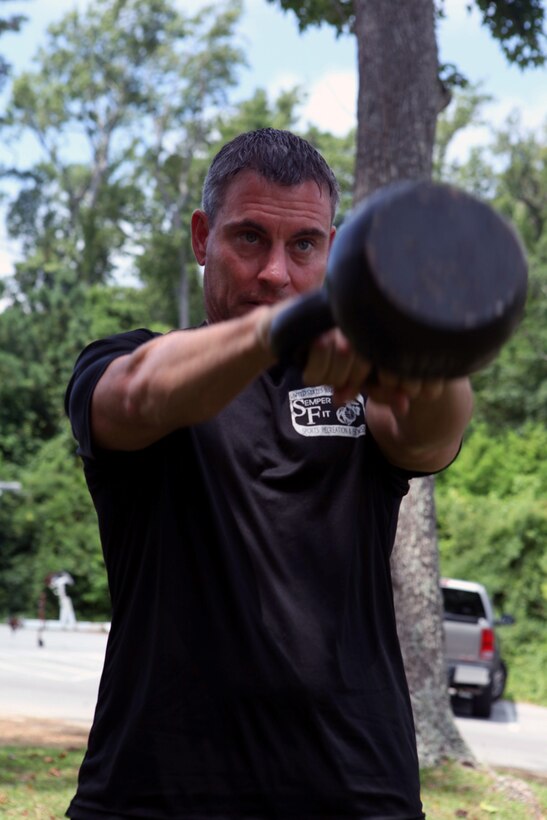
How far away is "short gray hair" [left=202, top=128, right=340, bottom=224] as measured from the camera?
2182 mm

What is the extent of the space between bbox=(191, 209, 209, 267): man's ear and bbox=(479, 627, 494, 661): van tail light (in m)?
12.5

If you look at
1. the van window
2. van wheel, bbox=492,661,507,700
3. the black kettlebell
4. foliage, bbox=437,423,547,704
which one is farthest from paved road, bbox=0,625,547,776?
the black kettlebell

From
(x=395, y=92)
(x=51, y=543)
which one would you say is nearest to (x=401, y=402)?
(x=395, y=92)

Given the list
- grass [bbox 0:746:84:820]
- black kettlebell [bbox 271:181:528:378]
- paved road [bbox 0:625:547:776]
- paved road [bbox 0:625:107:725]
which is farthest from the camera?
paved road [bbox 0:625:107:725]

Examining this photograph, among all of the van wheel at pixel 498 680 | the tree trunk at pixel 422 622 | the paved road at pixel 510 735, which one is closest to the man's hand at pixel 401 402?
the tree trunk at pixel 422 622

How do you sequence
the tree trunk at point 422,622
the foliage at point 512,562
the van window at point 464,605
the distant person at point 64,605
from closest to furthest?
the tree trunk at point 422,622
the van window at point 464,605
the foliage at point 512,562
the distant person at point 64,605

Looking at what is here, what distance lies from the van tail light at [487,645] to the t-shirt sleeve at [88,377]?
12.8m

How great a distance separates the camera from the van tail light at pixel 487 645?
14273 millimetres

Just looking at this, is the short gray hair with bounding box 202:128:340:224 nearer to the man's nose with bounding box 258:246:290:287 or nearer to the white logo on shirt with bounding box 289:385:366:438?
the man's nose with bounding box 258:246:290:287

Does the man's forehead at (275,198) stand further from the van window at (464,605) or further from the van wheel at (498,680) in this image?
the van wheel at (498,680)

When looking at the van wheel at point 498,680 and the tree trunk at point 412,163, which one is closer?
the tree trunk at point 412,163

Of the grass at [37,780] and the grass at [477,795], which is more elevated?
the grass at [37,780]

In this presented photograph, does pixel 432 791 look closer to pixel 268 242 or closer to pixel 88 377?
pixel 268 242

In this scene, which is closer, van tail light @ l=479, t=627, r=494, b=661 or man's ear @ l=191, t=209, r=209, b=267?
man's ear @ l=191, t=209, r=209, b=267
